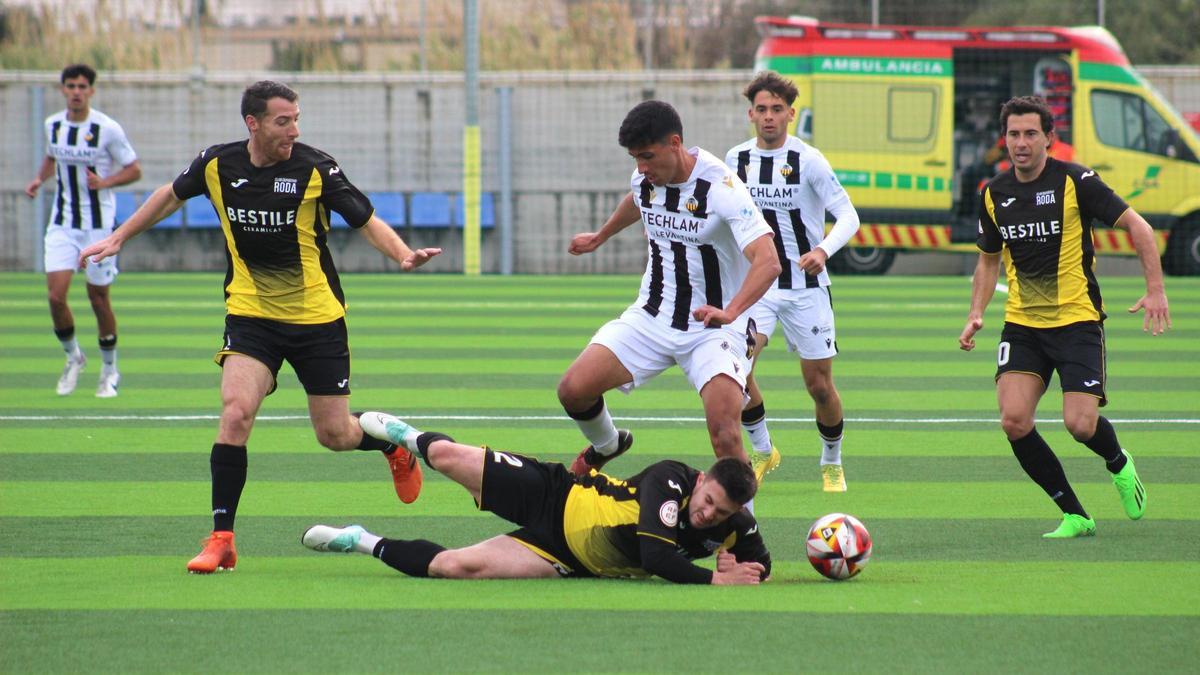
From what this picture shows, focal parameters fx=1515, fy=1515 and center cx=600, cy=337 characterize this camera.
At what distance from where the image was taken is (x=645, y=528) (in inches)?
235

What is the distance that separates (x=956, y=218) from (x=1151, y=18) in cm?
1312

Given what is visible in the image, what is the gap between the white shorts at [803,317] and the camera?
28.3ft

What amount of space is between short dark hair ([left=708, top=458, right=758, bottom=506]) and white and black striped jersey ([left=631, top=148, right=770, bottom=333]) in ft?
4.73

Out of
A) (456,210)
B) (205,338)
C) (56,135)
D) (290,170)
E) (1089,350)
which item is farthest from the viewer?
(456,210)

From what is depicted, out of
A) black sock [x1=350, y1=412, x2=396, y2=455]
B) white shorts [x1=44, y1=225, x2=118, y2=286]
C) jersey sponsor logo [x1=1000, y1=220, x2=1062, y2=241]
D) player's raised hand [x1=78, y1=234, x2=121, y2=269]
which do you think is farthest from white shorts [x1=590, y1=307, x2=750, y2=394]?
white shorts [x1=44, y1=225, x2=118, y2=286]

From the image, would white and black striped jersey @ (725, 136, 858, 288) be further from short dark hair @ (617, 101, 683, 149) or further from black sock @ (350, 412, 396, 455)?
Answer: black sock @ (350, 412, 396, 455)

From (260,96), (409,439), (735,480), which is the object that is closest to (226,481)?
(409,439)

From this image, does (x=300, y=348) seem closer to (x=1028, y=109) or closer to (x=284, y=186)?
(x=284, y=186)

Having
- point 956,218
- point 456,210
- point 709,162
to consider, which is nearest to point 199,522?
point 709,162

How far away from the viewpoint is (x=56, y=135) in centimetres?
1257

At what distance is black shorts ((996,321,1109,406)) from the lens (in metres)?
7.26

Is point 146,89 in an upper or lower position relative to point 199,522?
upper

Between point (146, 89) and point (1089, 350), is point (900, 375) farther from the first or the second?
point (146, 89)

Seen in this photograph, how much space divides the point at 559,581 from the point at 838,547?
1.16 m
